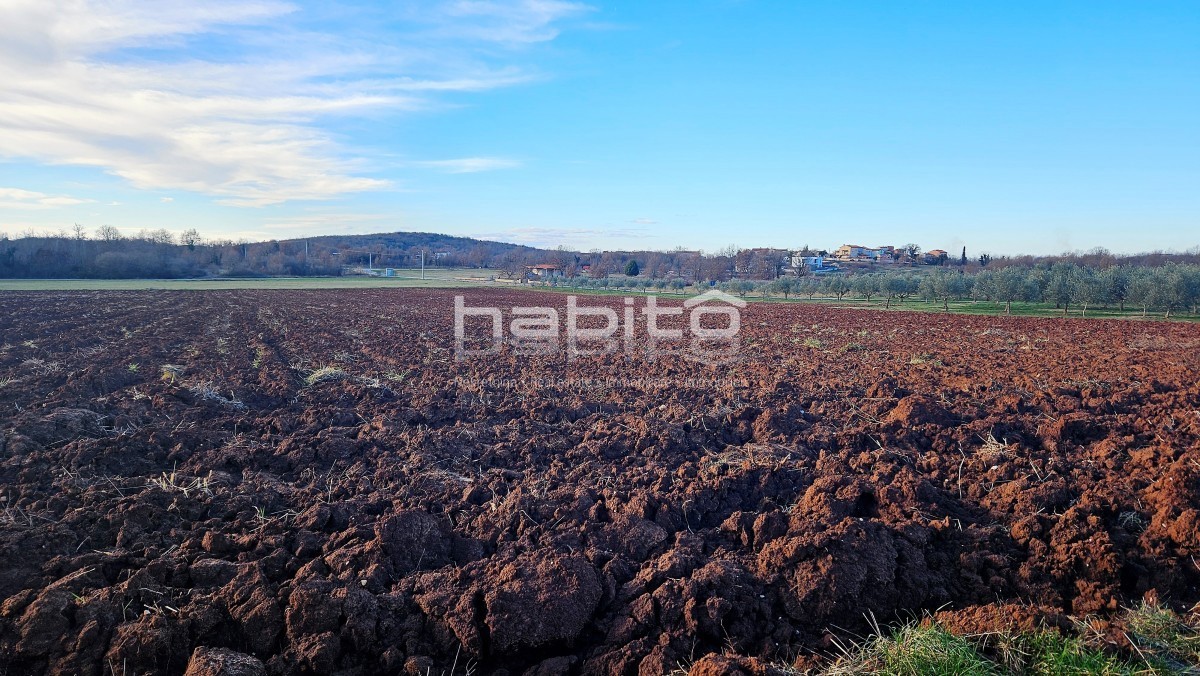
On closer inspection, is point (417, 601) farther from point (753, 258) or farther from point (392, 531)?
point (753, 258)

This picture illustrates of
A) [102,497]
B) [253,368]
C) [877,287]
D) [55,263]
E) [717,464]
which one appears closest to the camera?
[102,497]

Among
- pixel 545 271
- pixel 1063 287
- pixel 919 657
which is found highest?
pixel 545 271

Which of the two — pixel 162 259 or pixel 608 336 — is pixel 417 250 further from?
pixel 608 336

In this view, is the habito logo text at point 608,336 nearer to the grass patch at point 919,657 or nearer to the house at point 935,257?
the grass patch at point 919,657

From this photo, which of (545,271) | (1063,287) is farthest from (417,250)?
(1063,287)

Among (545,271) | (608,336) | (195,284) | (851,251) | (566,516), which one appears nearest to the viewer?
(566,516)

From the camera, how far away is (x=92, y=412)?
860 cm

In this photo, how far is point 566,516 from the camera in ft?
19.0

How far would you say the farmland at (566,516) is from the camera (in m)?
4.22

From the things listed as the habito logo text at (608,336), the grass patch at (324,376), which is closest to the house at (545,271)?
the habito logo text at (608,336)

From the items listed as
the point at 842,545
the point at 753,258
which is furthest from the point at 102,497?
the point at 753,258

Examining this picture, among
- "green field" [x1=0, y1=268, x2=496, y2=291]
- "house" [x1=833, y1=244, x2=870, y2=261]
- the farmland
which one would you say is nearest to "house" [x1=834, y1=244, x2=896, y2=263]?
"house" [x1=833, y1=244, x2=870, y2=261]

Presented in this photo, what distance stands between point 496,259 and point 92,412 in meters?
139

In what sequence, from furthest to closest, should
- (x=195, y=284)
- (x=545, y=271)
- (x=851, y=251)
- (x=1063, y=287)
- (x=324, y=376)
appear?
(x=851, y=251), (x=545, y=271), (x=195, y=284), (x=1063, y=287), (x=324, y=376)
